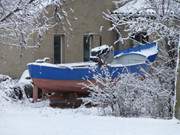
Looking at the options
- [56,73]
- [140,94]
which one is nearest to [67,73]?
[56,73]

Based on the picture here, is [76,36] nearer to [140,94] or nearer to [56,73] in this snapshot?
[56,73]

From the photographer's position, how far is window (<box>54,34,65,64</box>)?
3003 cm

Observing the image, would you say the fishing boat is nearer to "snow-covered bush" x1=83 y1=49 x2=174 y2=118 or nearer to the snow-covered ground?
"snow-covered bush" x1=83 y1=49 x2=174 y2=118

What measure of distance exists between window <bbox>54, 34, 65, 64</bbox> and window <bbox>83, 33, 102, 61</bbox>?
158cm

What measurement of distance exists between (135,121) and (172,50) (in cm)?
580

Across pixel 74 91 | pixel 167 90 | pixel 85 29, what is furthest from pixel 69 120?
pixel 85 29

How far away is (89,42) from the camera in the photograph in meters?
31.5

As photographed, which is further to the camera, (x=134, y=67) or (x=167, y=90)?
(x=134, y=67)

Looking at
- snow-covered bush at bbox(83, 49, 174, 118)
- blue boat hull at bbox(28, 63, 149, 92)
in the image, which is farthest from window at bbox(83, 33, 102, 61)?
snow-covered bush at bbox(83, 49, 174, 118)

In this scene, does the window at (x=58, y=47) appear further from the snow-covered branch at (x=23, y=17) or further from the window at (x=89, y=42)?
the snow-covered branch at (x=23, y=17)

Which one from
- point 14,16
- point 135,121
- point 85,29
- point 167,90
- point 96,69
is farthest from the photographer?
point 85,29

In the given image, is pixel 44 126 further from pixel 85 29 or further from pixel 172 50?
pixel 85 29

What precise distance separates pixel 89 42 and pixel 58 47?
206cm

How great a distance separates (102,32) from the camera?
105 ft
